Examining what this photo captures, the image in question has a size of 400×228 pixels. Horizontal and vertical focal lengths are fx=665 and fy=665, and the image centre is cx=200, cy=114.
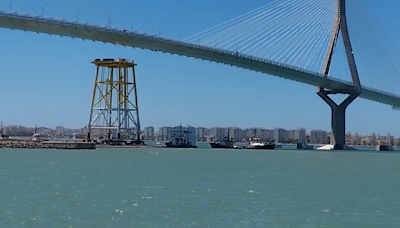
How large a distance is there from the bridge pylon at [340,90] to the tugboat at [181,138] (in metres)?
16.2

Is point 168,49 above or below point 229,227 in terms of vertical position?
above

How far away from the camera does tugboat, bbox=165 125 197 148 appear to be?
59.4 meters

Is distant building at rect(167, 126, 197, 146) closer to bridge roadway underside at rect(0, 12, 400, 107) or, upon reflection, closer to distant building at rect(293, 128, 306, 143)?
bridge roadway underside at rect(0, 12, 400, 107)

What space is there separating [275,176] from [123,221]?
10372 mm

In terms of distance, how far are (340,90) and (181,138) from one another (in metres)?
20.1

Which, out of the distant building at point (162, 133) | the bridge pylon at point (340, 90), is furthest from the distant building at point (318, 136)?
the bridge pylon at point (340, 90)

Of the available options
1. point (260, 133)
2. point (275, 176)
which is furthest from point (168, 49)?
point (260, 133)

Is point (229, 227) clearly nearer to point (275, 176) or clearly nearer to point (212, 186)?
point (212, 186)

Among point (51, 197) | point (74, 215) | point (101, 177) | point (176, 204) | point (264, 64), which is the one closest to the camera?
point (74, 215)

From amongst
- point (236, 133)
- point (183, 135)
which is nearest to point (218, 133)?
point (236, 133)

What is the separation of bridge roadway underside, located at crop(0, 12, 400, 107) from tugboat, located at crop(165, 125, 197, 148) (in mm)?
18663

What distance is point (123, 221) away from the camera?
32.8ft

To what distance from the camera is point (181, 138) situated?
61031 mm

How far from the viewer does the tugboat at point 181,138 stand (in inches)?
2340
